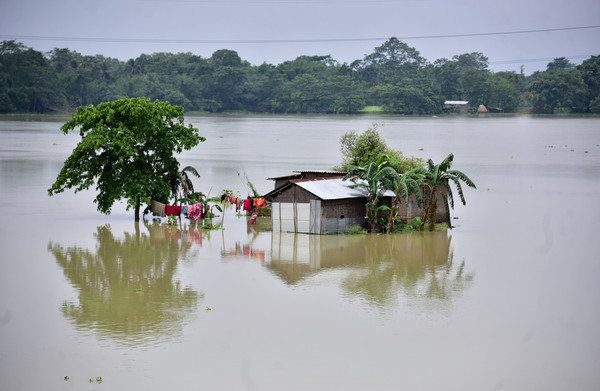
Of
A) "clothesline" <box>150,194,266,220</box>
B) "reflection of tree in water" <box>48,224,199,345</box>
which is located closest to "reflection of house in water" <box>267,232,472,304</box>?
"clothesline" <box>150,194,266,220</box>

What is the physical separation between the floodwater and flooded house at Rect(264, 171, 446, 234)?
0.61m

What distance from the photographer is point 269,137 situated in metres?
95.8

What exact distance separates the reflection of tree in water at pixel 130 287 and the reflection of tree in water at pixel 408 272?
5.05 meters

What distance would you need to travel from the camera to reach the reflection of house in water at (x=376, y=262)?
892 inches

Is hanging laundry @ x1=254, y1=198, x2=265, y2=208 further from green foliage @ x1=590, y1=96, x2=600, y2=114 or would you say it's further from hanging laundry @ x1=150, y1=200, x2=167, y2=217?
green foliage @ x1=590, y1=96, x2=600, y2=114

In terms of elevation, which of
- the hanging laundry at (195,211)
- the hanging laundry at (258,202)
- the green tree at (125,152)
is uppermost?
the green tree at (125,152)

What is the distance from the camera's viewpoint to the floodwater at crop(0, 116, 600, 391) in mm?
16000

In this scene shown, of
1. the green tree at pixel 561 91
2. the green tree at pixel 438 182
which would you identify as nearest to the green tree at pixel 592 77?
the green tree at pixel 561 91

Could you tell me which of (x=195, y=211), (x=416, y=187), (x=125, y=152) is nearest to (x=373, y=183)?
(x=416, y=187)

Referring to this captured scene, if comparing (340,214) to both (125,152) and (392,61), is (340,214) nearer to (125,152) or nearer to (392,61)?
(125,152)

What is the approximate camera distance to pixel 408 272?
80.6 ft

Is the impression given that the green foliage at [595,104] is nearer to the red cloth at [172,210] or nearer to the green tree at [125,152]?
the green tree at [125,152]

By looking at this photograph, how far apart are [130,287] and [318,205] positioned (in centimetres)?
895

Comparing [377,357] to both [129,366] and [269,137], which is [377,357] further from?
[269,137]
